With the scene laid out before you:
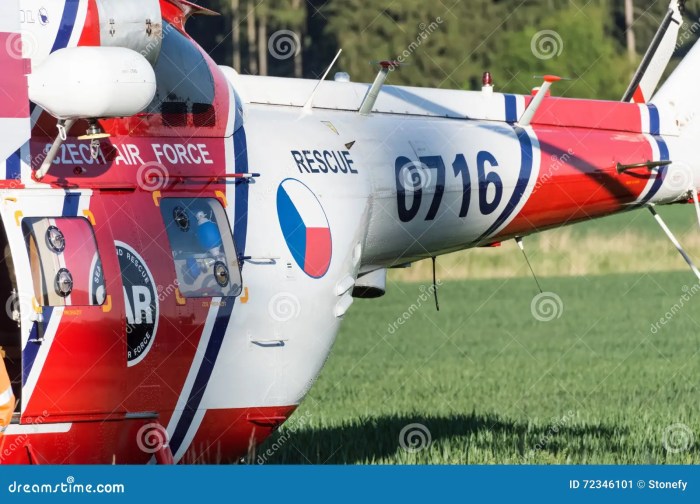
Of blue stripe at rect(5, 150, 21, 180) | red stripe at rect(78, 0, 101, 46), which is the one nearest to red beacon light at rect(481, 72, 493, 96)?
red stripe at rect(78, 0, 101, 46)

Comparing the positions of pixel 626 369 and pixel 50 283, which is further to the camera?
pixel 626 369

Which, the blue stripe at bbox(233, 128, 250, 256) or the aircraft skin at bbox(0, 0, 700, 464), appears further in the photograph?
the blue stripe at bbox(233, 128, 250, 256)

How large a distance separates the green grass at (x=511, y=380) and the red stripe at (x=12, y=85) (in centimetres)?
255

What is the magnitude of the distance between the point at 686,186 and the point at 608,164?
755mm

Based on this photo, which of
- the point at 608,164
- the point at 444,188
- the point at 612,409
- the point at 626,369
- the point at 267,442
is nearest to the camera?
the point at 444,188

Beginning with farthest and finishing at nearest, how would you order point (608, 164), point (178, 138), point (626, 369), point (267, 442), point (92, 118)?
point (626, 369) < point (267, 442) < point (608, 164) < point (178, 138) < point (92, 118)

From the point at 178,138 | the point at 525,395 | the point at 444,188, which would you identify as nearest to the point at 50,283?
the point at 178,138

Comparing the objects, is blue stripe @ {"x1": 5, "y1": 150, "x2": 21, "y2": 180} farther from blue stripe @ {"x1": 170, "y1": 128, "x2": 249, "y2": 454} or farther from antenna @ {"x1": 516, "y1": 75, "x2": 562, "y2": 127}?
antenna @ {"x1": 516, "y1": 75, "x2": 562, "y2": 127}

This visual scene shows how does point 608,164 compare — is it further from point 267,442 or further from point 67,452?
point 67,452

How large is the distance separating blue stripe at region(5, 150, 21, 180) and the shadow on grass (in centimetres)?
326

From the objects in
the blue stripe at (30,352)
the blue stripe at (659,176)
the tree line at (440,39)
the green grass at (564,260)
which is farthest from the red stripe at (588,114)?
the tree line at (440,39)

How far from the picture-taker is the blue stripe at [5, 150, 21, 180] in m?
6.20

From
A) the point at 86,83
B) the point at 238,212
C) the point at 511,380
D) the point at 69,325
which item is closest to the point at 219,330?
the point at 238,212

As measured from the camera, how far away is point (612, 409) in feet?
42.2
